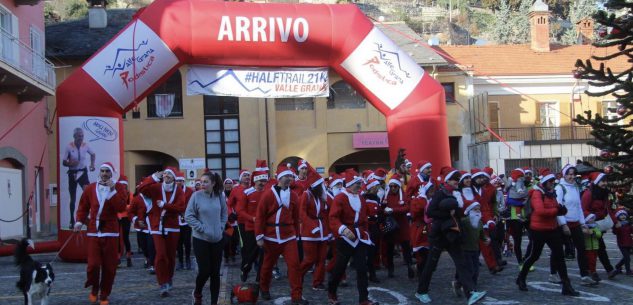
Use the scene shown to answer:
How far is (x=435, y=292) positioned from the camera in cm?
1148

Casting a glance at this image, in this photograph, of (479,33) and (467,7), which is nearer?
(479,33)

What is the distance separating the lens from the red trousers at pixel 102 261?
10414 millimetres

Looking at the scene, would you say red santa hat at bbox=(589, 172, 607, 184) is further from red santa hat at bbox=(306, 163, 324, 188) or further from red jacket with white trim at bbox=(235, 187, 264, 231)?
red jacket with white trim at bbox=(235, 187, 264, 231)

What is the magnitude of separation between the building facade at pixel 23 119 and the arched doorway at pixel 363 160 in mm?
14419

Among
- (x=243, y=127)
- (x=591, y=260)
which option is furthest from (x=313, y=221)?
Answer: (x=243, y=127)

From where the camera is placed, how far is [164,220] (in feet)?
37.8

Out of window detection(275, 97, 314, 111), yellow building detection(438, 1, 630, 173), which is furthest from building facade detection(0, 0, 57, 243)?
yellow building detection(438, 1, 630, 173)

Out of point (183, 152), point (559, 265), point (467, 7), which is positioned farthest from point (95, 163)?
point (467, 7)

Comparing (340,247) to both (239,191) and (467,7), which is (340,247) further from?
(467,7)

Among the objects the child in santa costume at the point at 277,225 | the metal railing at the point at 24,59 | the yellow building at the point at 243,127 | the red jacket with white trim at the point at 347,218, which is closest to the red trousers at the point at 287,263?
the child in santa costume at the point at 277,225

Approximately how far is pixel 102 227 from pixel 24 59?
13.8 m

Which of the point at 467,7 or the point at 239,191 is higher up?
the point at 467,7

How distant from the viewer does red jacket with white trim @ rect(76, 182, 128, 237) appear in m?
10.5

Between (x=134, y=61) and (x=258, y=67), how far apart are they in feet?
8.02
